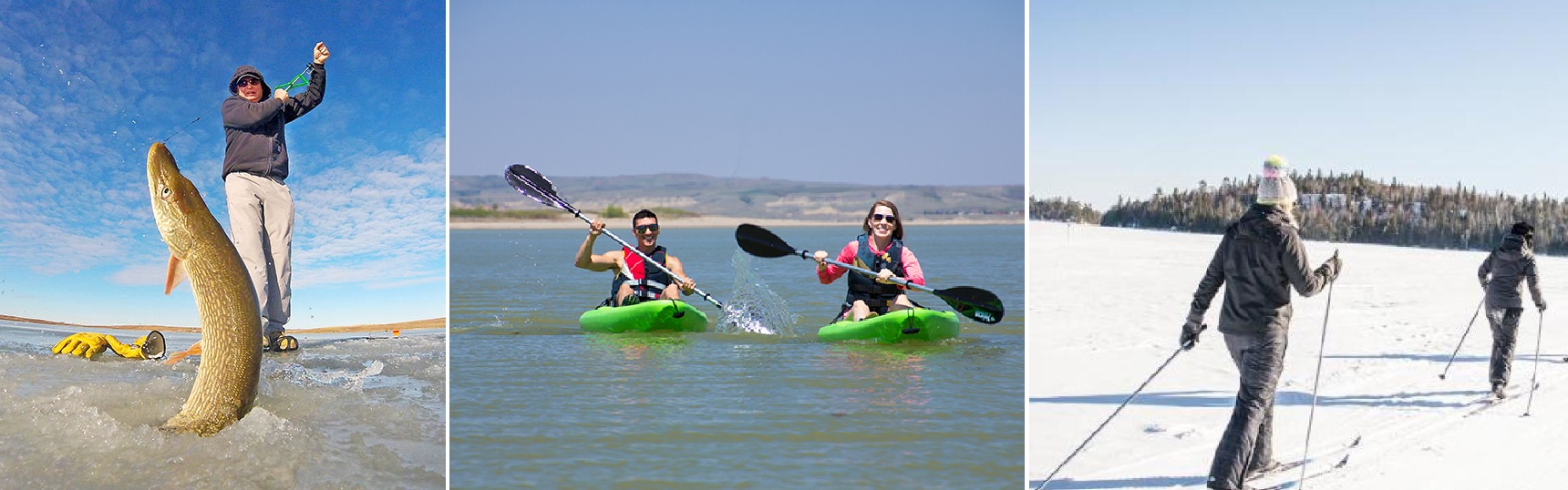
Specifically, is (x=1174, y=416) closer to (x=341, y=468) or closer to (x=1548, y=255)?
(x=341, y=468)

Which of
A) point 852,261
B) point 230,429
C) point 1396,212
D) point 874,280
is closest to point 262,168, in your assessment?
point 230,429

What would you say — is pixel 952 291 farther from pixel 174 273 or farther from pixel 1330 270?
pixel 174 273

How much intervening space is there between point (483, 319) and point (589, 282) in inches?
286

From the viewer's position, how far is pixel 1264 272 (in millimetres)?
4664

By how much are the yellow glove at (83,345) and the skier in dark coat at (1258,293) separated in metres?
6.67

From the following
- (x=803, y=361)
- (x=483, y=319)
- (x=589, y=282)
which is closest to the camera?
(x=803, y=361)

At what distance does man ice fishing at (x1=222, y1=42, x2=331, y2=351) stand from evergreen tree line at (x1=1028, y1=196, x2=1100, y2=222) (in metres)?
25.5

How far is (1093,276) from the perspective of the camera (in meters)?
16.7

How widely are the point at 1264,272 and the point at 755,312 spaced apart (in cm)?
659

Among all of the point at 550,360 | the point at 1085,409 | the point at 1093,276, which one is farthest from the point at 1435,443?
the point at 1093,276

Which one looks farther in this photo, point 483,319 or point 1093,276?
point 1093,276

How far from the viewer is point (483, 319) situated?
12.2 m

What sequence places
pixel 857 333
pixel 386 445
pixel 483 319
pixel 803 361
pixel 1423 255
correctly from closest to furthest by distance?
pixel 386 445, pixel 803 361, pixel 857 333, pixel 483 319, pixel 1423 255

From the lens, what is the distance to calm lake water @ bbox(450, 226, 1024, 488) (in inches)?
202
